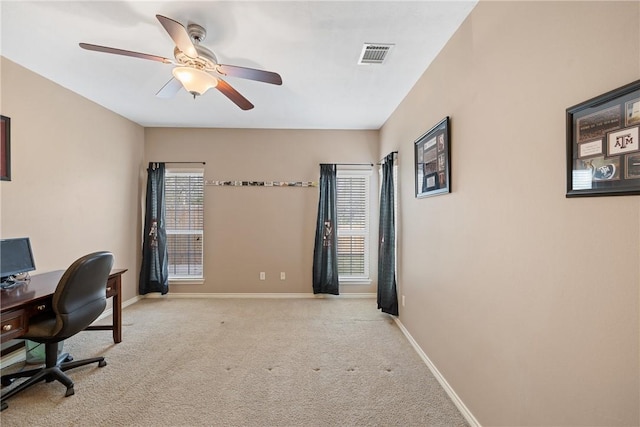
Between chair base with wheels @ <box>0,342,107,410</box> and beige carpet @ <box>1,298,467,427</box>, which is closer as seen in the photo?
beige carpet @ <box>1,298,467,427</box>

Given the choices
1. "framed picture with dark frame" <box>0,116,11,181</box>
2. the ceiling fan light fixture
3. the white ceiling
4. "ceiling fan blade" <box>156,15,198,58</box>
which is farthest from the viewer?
"framed picture with dark frame" <box>0,116,11,181</box>

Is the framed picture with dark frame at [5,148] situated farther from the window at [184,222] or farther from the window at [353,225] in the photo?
the window at [353,225]

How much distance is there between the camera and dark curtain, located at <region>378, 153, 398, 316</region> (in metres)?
3.39

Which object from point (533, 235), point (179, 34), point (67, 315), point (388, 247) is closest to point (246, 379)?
point (67, 315)

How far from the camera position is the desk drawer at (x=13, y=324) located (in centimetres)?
176

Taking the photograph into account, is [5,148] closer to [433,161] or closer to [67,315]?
[67,315]

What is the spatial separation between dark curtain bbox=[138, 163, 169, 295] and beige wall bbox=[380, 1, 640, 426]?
3.86 m

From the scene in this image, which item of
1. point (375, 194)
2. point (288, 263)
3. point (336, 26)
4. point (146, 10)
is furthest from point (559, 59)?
point (288, 263)

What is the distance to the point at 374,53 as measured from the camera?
220 centimetres

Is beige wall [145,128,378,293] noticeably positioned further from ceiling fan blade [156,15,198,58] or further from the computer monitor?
ceiling fan blade [156,15,198,58]

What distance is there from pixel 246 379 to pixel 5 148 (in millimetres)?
2858

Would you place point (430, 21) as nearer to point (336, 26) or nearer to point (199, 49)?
point (336, 26)

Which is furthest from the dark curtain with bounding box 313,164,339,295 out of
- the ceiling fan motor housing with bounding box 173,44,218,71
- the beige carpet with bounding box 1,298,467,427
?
the ceiling fan motor housing with bounding box 173,44,218,71

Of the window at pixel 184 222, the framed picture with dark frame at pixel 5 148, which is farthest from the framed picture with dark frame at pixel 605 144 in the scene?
the window at pixel 184 222
